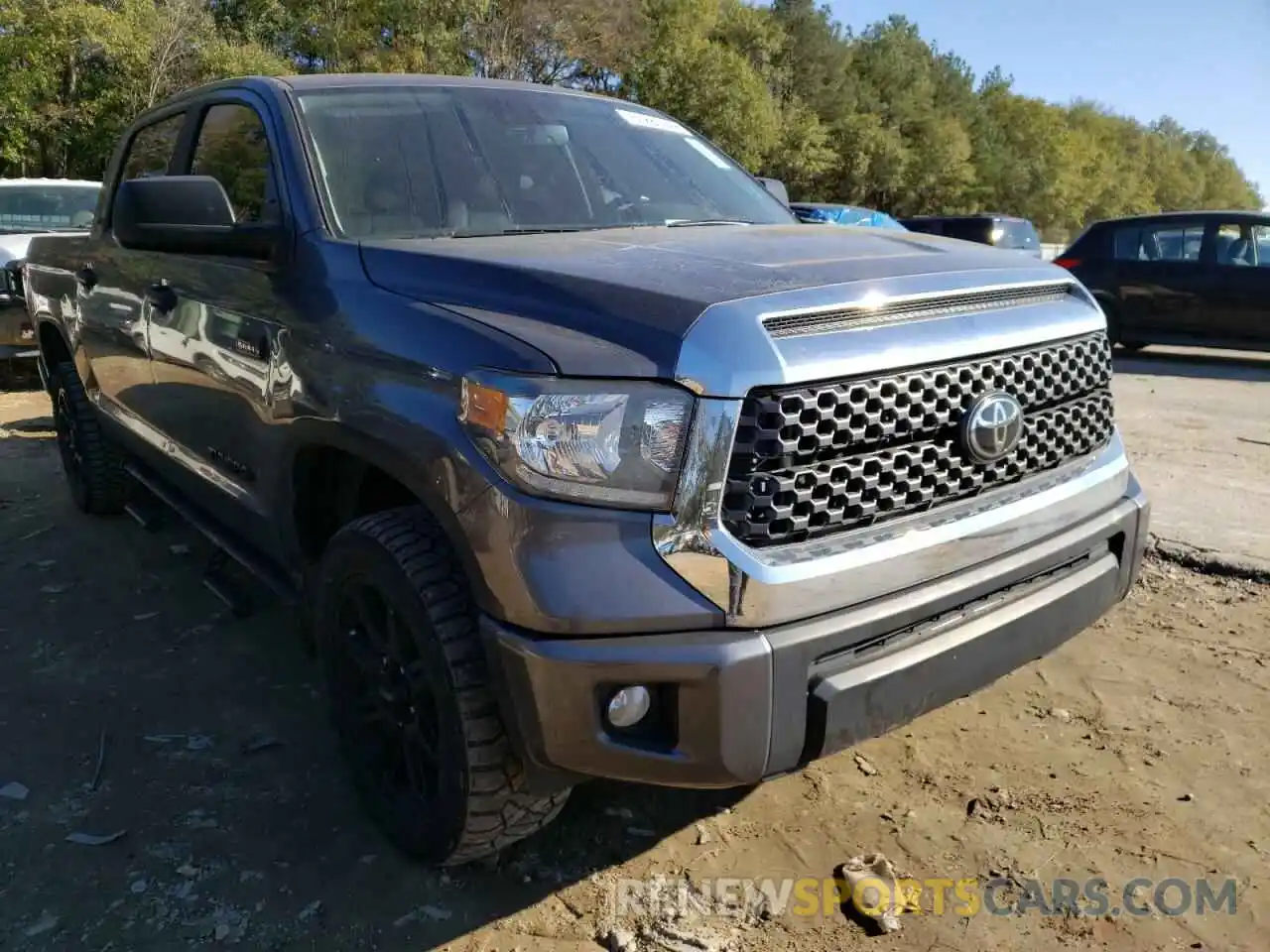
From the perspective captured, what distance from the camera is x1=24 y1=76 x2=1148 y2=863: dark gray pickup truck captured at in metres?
1.86

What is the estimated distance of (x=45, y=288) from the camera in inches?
200

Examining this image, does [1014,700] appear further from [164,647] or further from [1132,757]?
[164,647]

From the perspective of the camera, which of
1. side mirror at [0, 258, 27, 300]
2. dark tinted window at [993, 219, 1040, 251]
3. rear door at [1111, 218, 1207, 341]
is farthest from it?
dark tinted window at [993, 219, 1040, 251]

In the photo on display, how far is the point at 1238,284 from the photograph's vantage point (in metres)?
10.3

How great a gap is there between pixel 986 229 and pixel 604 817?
13151mm

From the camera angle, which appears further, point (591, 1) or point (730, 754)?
point (591, 1)

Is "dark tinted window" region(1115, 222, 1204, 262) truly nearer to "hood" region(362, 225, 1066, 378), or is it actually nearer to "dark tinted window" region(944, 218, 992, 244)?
"dark tinted window" region(944, 218, 992, 244)

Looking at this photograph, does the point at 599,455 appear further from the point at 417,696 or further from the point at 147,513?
the point at 147,513

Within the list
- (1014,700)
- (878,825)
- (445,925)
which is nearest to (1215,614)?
(1014,700)

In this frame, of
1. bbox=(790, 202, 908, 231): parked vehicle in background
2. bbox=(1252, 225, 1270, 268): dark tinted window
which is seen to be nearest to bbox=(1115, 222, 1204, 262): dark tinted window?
bbox=(1252, 225, 1270, 268): dark tinted window

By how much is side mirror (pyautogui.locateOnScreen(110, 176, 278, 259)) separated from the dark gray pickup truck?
0.4 inches

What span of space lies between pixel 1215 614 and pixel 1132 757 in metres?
1.30

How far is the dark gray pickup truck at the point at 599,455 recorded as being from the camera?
186 centimetres

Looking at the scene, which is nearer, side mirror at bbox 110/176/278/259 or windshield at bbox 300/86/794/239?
side mirror at bbox 110/176/278/259
